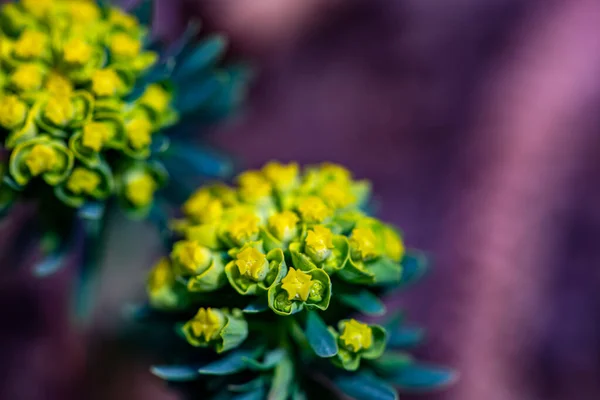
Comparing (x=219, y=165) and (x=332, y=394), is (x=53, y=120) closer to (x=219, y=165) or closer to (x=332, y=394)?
(x=219, y=165)

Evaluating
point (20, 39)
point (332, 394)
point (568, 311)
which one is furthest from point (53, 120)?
point (568, 311)

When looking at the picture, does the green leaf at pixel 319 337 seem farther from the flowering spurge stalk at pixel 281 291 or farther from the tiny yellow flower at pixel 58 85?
the tiny yellow flower at pixel 58 85

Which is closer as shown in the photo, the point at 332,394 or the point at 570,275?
the point at 332,394

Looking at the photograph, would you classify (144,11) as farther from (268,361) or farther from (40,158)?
(268,361)

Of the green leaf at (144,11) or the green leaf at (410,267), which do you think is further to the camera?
the green leaf at (144,11)

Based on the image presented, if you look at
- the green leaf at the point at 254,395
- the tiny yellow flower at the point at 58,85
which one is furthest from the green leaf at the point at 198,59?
the green leaf at the point at 254,395

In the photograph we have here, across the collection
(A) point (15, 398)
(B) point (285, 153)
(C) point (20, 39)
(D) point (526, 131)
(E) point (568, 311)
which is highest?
(D) point (526, 131)
